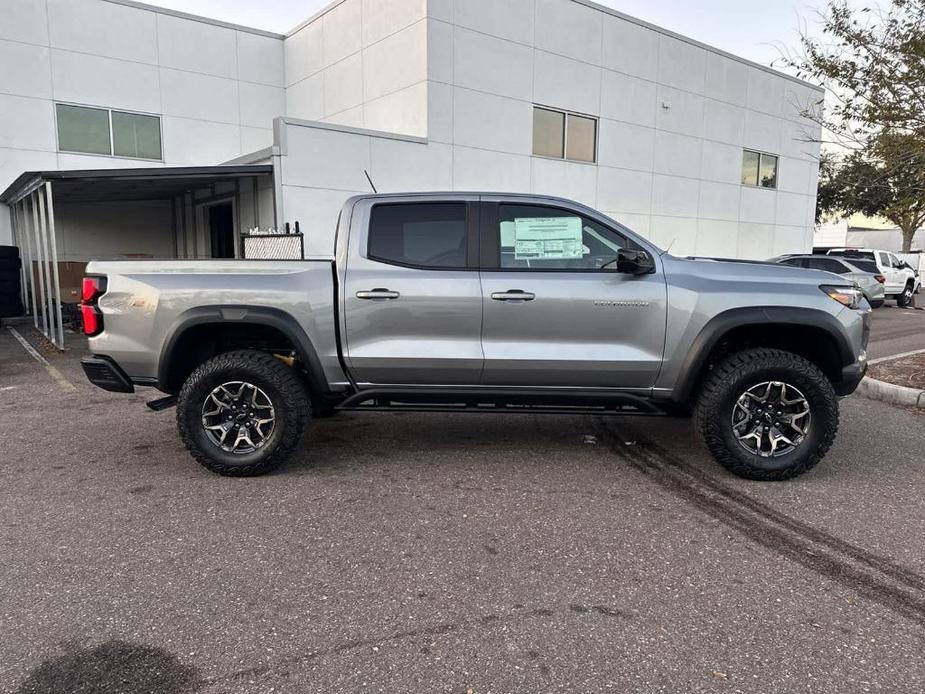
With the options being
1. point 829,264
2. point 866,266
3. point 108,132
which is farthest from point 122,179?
point 866,266

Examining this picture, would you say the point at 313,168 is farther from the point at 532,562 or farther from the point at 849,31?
the point at 532,562

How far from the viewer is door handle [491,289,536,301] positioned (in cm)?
466

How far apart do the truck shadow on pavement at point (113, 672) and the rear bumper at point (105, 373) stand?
2.43 m

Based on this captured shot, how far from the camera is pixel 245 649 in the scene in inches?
107

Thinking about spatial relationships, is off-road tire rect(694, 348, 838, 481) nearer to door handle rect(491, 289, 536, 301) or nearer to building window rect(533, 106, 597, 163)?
door handle rect(491, 289, 536, 301)

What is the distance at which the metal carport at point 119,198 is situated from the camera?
1095cm

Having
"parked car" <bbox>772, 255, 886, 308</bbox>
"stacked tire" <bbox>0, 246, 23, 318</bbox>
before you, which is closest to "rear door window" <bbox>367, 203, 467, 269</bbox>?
"stacked tire" <bbox>0, 246, 23, 318</bbox>

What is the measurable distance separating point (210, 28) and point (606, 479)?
54.7 feet

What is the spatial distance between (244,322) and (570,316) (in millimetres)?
2294

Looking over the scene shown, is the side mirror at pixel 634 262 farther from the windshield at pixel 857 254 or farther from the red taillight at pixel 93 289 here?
the windshield at pixel 857 254

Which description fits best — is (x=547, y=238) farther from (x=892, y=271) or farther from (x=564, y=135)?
(x=892, y=271)

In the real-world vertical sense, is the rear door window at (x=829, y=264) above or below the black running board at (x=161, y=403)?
above

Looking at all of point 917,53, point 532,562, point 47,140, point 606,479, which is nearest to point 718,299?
point 606,479

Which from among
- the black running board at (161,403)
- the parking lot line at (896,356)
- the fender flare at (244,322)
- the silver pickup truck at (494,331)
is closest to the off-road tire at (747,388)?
the silver pickup truck at (494,331)
